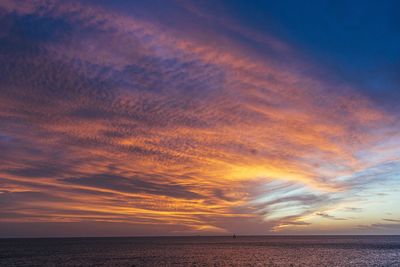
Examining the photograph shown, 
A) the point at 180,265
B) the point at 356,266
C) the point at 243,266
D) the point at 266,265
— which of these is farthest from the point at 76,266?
the point at 356,266

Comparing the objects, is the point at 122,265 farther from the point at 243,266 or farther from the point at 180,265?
the point at 243,266

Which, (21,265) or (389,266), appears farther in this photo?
(21,265)

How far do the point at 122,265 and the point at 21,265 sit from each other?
27.3 meters

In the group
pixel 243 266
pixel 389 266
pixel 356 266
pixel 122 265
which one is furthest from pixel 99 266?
pixel 389 266

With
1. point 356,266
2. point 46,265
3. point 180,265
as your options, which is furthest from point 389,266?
point 46,265

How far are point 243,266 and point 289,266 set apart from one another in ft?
37.6

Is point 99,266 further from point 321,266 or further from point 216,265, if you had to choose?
point 321,266

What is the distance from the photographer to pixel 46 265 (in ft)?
300

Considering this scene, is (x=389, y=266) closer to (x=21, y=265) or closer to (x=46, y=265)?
(x=46, y=265)

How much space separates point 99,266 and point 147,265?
12.1 m

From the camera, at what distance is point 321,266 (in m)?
87.8

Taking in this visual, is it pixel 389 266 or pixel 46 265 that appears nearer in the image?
pixel 389 266

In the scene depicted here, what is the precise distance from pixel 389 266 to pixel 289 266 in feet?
77.9

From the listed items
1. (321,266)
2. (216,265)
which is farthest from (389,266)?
(216,265)
